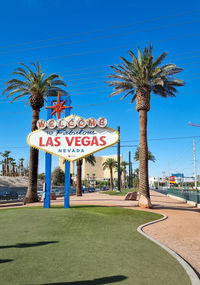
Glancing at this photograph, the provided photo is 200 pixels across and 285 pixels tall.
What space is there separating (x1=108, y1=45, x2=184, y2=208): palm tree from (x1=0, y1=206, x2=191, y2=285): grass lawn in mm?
11952

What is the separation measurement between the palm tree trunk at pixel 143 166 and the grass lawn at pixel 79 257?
38.2 ft

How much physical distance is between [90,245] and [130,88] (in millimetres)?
21160

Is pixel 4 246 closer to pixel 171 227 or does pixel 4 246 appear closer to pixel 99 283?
pixel 99 283

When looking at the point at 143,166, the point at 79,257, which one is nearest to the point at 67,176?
the point at 143,166

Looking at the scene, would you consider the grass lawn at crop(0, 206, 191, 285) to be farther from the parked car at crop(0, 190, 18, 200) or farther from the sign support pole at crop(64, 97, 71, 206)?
the parked car at crop(0, 190, 18, 200)

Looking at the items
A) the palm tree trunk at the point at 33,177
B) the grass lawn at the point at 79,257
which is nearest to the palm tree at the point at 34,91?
the palm tree trunk at the point at 33,177

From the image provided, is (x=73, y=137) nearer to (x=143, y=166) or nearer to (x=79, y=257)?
(x=143, y=166)

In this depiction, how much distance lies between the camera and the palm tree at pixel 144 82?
78.2ft

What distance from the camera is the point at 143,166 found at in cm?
2389

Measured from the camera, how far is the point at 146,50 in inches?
1006

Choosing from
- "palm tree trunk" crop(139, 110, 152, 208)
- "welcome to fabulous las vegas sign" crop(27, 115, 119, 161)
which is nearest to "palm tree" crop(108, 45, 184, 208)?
"palm tree trunk" crop(139, 110, 152, 208)

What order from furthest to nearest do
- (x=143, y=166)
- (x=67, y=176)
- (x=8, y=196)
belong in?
(x=8, y=196) → (x=143, y=166) → (x=67, y=176)

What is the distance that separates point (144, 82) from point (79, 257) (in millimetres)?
20293

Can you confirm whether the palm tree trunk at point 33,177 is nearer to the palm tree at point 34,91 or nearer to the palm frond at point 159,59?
the palm tree at point 34,91
